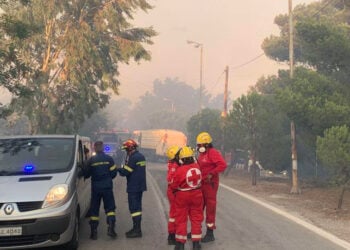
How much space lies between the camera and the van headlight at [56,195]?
621cm

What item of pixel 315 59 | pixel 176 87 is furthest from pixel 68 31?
pixel 176 87

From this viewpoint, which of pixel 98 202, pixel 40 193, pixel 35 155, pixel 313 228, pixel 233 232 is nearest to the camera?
pixel 40 193

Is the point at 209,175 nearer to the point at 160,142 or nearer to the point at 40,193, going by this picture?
the point at 40,193

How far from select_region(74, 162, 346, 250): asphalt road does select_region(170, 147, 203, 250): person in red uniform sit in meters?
0.56

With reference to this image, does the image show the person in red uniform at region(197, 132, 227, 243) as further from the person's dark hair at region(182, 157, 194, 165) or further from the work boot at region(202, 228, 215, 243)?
the person's dark hair at region(182, 157, 194, 165)

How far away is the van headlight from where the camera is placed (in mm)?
6206

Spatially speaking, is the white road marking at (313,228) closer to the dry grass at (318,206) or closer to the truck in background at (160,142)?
the dry grass at (318,206)

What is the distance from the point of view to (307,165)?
33.6m

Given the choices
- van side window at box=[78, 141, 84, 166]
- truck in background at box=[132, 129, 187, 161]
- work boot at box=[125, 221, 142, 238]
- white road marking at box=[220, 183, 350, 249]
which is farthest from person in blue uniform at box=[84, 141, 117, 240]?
truck in background at box=[132, 129, 187, 161]

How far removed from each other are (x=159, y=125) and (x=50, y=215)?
→ 11267cm

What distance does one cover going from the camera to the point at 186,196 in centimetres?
682

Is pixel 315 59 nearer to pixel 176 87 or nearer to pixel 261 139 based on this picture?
pixel 261 139

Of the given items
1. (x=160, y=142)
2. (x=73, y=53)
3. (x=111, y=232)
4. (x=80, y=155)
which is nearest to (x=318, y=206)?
(x=111, y=232)

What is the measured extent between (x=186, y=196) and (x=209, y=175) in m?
1.10
